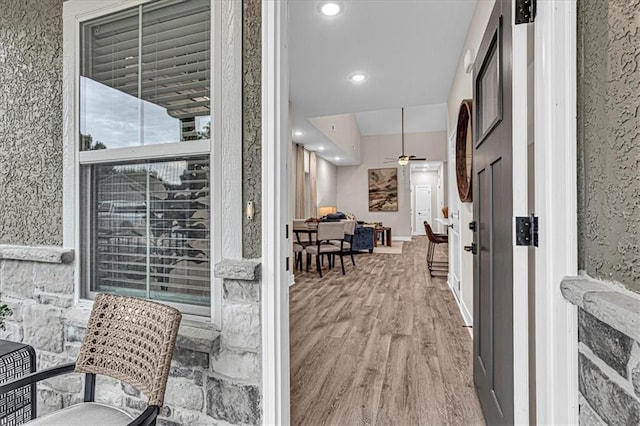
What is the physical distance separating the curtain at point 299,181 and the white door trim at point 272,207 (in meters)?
6.41

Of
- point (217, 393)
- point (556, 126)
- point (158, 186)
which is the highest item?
point (556, 126)

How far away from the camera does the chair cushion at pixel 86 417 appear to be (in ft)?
3.69

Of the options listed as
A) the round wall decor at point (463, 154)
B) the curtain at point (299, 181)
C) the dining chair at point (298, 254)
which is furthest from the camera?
the curtain at point (299, 181)

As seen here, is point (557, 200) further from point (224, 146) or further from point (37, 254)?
point (37, 254)

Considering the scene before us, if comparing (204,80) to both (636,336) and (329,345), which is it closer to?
(636,336)

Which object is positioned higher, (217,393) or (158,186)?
(158,186)

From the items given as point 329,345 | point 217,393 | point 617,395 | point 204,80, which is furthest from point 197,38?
point 329,345

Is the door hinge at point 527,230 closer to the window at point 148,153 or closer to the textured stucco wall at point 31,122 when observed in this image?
the window at point 148,153

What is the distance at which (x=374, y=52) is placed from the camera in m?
3.23

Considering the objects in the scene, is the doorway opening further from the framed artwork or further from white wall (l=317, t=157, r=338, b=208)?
the framed artwork

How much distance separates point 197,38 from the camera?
1493mm

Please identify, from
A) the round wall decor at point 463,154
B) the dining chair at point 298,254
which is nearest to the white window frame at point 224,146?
the round wall decor at point 463,154

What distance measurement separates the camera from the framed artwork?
10.9m

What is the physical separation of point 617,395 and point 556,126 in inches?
27.3
